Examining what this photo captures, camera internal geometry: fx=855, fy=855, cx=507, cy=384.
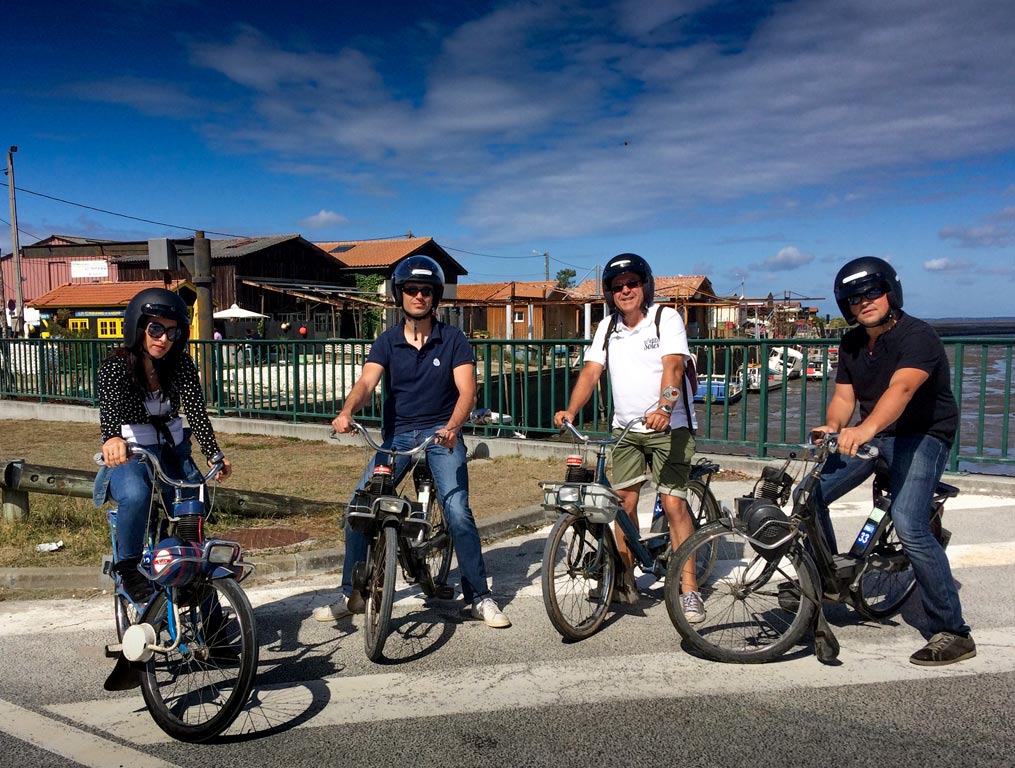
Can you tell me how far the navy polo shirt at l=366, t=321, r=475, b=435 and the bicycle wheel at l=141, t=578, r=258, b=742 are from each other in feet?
4.94

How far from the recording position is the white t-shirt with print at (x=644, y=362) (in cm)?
452

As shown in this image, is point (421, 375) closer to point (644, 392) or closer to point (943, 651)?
point (644, 392)

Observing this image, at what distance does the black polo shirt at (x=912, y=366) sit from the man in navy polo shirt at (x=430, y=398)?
1984 millimetres

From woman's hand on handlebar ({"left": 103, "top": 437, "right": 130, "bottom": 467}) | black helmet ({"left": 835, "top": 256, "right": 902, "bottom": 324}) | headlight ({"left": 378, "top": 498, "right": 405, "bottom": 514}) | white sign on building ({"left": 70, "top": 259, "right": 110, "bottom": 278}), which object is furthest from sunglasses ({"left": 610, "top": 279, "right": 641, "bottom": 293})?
white sign on building ({"left": 70, "top": 259, "right": 110, "bottom": 278})

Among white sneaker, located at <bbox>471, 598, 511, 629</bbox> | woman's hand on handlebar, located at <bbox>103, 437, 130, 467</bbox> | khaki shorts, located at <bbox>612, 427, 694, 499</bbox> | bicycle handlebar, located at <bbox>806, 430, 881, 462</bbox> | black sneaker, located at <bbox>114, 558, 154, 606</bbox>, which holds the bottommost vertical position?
white sneaker, located at <bbox>471, 598, 511, 629</bbox>

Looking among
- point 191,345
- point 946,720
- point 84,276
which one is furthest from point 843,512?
point 84,276

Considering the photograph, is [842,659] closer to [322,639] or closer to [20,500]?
[322,639]

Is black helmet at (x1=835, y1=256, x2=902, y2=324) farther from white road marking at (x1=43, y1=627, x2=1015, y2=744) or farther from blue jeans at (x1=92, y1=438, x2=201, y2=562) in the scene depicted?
blue jeans at (x1=92, y1=438, x2=201, y2=562)

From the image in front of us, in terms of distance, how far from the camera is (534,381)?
1032 cm

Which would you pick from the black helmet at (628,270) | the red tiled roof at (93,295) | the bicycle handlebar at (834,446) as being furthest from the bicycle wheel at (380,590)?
the red tiled roof at (93,295)

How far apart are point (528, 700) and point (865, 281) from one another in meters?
2.43

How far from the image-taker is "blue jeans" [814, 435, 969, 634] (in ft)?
12.8

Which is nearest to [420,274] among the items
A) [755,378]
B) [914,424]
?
[914,424]

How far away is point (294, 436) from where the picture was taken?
1223 centimetres
